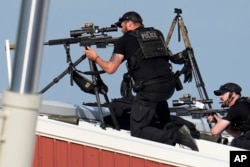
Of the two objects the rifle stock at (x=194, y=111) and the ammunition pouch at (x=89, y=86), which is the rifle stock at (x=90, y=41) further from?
the rifle stock at (x=194, y=111)

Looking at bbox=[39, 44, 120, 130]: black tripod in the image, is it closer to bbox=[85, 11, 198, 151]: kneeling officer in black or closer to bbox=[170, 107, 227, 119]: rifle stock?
bbox=[85, 11, 198, 151]: kneeling officer in black

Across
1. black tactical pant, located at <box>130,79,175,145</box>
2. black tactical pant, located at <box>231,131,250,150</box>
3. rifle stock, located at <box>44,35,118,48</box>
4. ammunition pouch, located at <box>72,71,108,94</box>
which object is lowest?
black tactical pant, located at <box>231,131,250,150</box>

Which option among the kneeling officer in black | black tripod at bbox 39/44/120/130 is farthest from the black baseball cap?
black tripod at bbox 39/44/120/130

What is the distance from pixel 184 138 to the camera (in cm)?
1027

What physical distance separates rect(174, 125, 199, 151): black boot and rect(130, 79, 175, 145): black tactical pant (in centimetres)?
7

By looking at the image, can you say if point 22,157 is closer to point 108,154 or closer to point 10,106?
point 10,106

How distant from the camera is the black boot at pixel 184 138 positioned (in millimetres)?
10203

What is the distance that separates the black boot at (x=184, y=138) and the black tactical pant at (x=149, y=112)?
2.6 inches

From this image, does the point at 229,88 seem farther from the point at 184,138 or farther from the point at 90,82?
the point at 90,82

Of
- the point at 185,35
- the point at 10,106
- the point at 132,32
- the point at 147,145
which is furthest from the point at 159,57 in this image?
the point at 10,106

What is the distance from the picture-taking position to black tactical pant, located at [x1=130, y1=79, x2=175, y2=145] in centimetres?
1012

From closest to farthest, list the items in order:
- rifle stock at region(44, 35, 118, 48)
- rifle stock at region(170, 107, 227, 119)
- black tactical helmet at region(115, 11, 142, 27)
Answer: black tactical helmet at region(115, 11, 142, 27) < rifle stock at region(44, 35, 118, 48) < rifle stock at region(170, 107, 227, 119)

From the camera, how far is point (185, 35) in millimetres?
12383

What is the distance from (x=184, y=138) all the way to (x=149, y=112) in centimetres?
49
